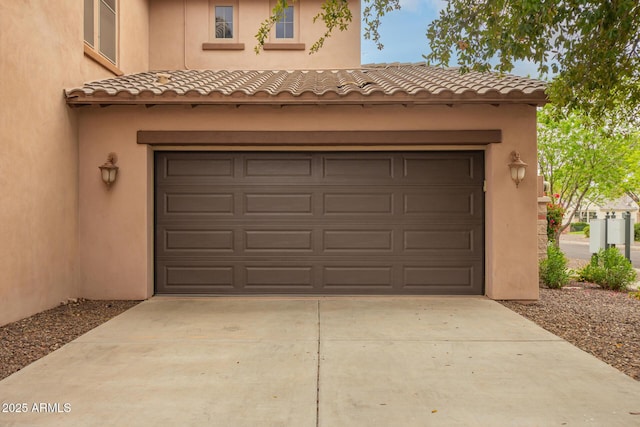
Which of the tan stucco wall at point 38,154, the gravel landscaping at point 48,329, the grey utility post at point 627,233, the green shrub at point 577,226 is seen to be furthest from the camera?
the green shrub at point 577,226

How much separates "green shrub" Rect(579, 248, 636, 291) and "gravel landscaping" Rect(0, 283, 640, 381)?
0.84 meters

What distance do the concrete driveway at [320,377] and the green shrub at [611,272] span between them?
15.1ft

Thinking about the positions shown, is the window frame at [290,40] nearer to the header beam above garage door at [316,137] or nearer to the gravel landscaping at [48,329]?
the header beam above garage door at [316,137]

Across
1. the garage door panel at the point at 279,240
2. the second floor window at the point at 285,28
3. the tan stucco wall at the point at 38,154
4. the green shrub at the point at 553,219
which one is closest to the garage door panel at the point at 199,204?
the garage door panel at the point at 279,240

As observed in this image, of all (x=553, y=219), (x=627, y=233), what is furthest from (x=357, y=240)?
(x=627, y=233)

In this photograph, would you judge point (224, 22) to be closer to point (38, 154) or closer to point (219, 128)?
point (219, 128)

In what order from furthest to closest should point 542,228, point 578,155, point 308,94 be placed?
point 578,155, point 542,228, point 308,94

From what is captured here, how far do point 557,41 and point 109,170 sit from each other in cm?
670

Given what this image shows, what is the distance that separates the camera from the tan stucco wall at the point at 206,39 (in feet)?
39.9

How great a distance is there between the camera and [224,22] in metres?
12.5

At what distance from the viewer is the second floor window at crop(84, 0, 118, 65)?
8.51 metres

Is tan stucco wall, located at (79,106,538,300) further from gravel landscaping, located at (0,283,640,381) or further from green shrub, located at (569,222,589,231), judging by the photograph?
green shrub, located at (569,222,589,231)

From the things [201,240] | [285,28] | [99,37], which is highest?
[285,28]

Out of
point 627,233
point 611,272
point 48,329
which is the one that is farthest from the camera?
point 627,233
